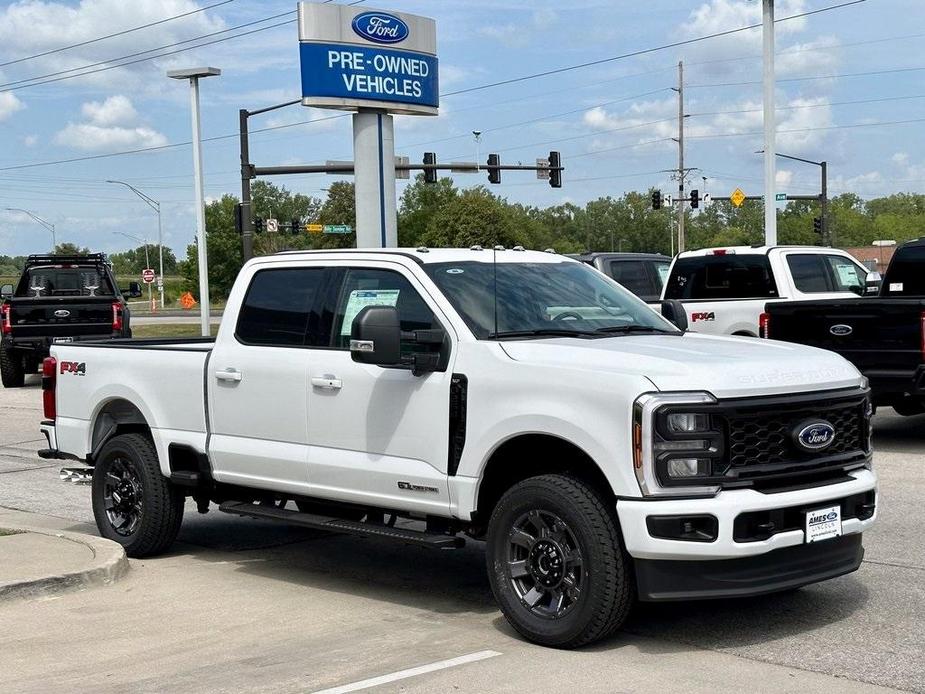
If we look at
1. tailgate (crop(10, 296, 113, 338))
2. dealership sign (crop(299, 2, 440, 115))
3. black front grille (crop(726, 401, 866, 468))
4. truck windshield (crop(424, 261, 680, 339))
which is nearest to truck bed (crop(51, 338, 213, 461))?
truck windshield (crop(424, 261, 680, 339))

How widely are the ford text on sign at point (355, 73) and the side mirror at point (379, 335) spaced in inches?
795

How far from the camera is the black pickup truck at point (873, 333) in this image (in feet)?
41.0

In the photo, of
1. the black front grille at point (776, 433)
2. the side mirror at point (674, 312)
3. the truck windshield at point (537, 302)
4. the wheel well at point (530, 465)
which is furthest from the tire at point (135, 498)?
Answer: the black front grille at point (776, 433)

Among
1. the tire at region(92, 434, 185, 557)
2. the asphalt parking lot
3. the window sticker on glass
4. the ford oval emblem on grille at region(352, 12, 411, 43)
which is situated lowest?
the asphalt parking lot

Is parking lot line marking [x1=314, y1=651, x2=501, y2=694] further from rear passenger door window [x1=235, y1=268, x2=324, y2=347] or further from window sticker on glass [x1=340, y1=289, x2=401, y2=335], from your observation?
rear passenger door window [x1=235, y1=268, x2=324, y2=347]

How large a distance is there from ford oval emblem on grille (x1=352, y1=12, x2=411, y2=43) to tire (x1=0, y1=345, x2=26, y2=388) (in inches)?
375

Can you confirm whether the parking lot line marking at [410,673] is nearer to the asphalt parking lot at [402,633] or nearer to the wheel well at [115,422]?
the asphalt parking lot at [402,633]

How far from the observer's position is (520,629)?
6359mm

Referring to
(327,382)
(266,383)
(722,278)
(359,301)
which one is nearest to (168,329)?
(722,278)

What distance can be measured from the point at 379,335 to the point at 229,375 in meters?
1.62

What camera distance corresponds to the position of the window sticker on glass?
751cm

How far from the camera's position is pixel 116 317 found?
2336 cm

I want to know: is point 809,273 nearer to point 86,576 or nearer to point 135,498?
point 135,498

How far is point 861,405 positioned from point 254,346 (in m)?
3.68
